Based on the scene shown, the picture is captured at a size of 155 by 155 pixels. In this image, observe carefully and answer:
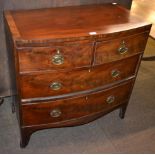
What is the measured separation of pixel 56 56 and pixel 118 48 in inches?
16.4

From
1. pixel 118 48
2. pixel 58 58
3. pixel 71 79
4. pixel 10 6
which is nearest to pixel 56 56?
pixel 58 58

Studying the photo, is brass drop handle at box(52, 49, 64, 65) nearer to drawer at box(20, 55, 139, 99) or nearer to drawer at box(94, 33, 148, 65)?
drawer at box(20, 55, 139, 99)

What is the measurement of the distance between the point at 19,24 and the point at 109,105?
2.97 ft

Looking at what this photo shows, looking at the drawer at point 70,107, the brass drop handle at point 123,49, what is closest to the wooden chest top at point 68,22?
the brass drop handle at point 123,49

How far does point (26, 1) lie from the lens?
5.42 feet

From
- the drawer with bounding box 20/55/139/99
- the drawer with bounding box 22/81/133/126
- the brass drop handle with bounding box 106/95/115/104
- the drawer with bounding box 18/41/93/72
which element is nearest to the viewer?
the drawer with bounding box 18/41/93/72

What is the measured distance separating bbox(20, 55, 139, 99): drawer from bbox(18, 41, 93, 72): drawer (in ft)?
0.20

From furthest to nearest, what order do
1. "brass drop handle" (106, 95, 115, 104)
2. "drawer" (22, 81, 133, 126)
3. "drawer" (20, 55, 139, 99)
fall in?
"brass drop handle" (106, 95, 115, 104), "drawer" (22, 81, 133, 126), "drawer" (20, 55, 139, 99)

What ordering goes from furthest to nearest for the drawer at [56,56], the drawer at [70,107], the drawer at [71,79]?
the drawer at [70,107] → the drawer at [71,79] → the drawer at [56,56]

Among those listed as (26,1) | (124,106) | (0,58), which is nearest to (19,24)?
(26,1)

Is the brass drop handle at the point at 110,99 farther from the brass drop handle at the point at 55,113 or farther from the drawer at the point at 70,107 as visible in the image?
the brass drop handle at the point at 55,113

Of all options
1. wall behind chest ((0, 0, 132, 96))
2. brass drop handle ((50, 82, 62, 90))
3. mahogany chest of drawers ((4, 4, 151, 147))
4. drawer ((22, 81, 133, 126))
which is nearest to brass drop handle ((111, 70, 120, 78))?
mahogany chest of drawers ((4, 4, 151, 147))

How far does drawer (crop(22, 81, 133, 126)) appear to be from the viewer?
5.07ft

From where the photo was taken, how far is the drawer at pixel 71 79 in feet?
4.61
